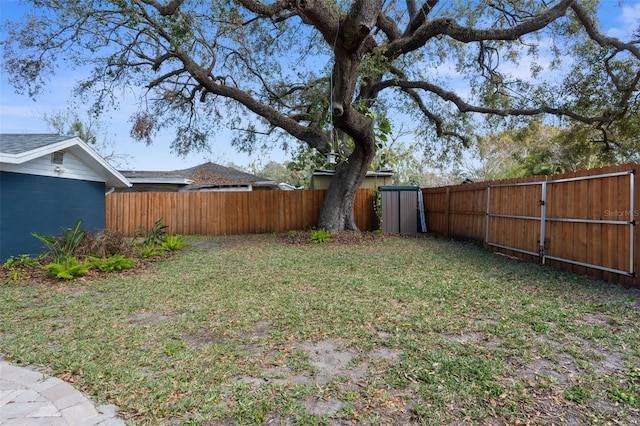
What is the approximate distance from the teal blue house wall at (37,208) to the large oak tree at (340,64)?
324 centimetres

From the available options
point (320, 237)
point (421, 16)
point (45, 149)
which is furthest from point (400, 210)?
point (45, 149)

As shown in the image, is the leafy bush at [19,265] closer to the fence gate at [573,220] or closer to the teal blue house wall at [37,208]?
the teal blue house wall at [37,208]

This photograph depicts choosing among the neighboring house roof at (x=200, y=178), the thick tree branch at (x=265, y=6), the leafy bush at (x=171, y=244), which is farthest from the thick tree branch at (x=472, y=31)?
the neighboring house roof at (x=200, y=178)

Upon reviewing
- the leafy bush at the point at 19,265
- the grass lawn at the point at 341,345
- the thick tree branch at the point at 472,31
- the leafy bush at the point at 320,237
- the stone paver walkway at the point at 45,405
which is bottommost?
the stone paver walkway at the point at 45,405

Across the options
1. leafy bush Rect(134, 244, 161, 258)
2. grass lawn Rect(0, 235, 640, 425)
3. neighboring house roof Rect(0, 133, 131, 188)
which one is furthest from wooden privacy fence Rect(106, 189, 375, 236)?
grass lawn Rect(0, 235, 640, 425)

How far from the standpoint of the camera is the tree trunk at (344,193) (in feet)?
33.6

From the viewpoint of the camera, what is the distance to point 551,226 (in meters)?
5.88

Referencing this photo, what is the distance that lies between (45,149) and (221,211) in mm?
6111

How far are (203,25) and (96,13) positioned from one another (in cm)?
225

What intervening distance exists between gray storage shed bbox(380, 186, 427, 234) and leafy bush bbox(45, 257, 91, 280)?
824 cm

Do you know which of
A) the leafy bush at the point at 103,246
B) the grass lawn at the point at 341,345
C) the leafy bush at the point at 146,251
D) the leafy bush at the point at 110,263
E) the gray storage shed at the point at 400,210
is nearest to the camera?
the grass lawn at the point at 341,345

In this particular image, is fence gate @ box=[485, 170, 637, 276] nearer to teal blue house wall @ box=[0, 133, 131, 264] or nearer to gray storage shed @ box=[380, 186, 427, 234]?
gray storage shed @ box=[380, 186, 427, 234]

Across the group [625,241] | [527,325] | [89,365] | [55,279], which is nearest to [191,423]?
[89,365]

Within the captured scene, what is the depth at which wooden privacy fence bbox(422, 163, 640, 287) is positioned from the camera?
14.9ft
